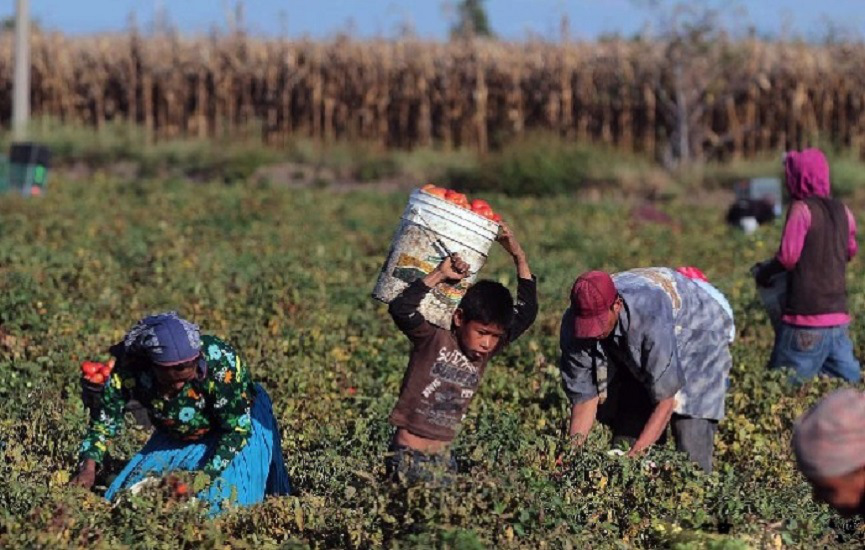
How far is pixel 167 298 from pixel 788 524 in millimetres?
6608

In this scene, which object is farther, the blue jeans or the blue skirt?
the blue jeans

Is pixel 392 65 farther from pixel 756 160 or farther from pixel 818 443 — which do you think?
pixel 818 443

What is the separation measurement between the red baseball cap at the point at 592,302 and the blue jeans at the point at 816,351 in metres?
3.06

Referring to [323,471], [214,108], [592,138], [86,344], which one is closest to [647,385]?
[323,471]

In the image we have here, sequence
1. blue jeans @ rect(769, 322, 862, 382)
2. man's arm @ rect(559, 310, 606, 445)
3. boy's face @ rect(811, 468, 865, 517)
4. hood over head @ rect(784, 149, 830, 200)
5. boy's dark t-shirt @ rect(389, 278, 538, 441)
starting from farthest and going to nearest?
blue jeans @ rect(769, 322, 862, 382) < hood over head @ rect(784, 149, 830, 200) < man's arm @ rect(559, 310, 606, 445) < boy's dark t-shirt @ rect(389, 278, 538, 441) < boy's face @ rect(811, 468, 865, 517)

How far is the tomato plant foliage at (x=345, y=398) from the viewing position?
5461 mm

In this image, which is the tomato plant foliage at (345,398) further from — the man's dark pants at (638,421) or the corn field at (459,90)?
the corn field at (459,90)

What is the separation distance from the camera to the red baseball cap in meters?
6.12

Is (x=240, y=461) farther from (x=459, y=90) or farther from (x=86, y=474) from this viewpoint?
(x=459, y=90)

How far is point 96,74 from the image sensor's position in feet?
108

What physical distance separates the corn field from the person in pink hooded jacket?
18.2 meters

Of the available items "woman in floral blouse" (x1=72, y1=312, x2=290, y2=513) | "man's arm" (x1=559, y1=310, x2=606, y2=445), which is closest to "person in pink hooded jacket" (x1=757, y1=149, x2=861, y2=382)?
"man's arm" (x1=559, y1=310, x2=606, y2=445)

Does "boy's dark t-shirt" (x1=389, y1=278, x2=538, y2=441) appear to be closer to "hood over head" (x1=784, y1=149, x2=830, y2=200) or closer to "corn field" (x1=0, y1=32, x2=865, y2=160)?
"hood over head" (x1=784, y1=149, x2=830, y2=200)

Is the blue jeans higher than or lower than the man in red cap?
lower
